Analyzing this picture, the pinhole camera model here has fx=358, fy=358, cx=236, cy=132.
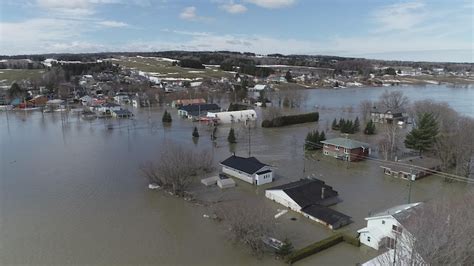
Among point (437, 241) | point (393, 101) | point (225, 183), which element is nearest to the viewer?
point (437, 241)

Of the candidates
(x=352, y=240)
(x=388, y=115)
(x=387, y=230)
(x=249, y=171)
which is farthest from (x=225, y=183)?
(x=388, y=115)

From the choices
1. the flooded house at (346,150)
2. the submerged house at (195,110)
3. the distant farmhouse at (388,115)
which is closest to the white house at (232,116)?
the submerged house at (195,110)

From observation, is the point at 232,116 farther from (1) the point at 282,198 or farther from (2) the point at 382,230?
(2) the point at 382,230

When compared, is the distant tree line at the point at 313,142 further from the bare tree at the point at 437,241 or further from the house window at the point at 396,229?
the bare tree at the point at 437,241

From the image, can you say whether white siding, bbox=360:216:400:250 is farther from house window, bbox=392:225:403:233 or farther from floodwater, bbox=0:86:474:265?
floodwater, bbox=0:86:474:265

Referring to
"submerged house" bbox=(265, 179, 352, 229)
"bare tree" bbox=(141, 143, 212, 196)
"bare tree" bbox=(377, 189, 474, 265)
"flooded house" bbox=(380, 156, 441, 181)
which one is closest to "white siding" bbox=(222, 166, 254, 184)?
"submerged house" bbox=(265, 179, 352, 229)

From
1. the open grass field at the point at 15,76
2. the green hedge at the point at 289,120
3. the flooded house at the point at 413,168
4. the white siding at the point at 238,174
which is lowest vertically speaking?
the white siding at the point at 238,174

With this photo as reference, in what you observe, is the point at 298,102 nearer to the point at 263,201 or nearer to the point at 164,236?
the point at 263,201

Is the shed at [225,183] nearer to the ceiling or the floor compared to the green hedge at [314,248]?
nearer to the ceiling
